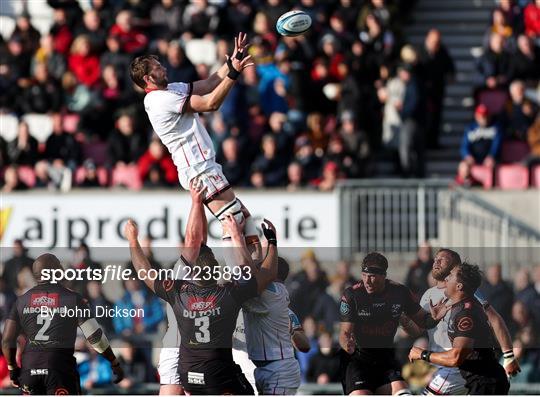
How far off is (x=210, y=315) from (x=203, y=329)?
133 mm

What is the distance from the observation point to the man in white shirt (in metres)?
16.4

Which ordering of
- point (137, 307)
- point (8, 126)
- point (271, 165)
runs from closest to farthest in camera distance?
point (137, 307) → point (271, 165) → point (8, 126)

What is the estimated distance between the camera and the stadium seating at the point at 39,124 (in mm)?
25109

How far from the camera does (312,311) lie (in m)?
19.8

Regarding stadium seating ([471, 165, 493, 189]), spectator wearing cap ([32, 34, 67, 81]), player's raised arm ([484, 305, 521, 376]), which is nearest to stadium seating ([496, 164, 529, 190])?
stadium seating ([471, 165, 493, 189])

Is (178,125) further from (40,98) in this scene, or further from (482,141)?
(40,98)

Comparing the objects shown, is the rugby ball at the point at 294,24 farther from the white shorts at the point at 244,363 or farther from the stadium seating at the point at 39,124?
the stadium seating at the point at 39,124

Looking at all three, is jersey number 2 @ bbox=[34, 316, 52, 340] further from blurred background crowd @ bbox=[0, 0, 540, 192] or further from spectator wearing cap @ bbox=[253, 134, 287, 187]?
spectator wearing cap @ bbox=[253, 134, 287, 187]

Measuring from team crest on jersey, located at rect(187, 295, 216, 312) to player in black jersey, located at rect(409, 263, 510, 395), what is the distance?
1.83 metres

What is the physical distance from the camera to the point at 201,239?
51.8 ft

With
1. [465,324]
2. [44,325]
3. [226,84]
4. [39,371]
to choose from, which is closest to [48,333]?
[44,325]

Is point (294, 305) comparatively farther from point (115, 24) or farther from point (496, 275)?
point (115, 24)

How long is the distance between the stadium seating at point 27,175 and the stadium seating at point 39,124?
39.6 inches

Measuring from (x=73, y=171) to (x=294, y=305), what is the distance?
7576 millimetres
